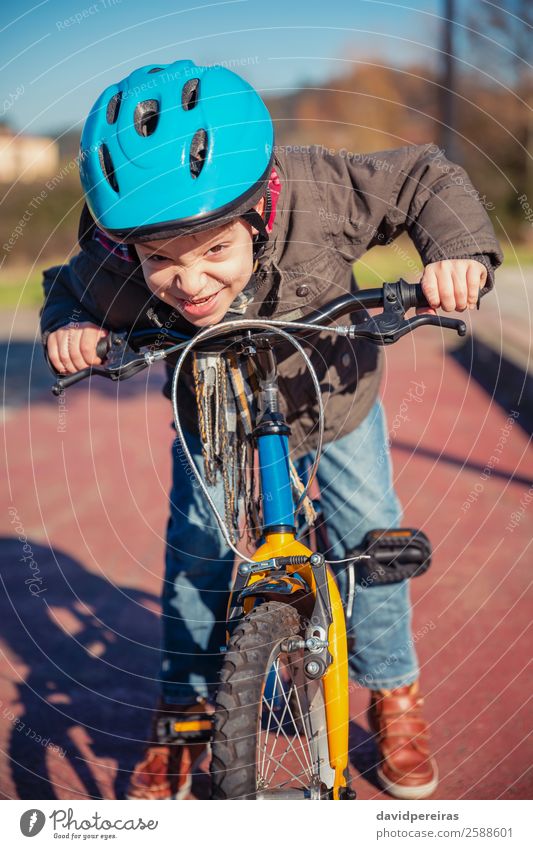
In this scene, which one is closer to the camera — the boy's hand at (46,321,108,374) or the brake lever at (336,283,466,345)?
the brake lever at (336,283,466,345)

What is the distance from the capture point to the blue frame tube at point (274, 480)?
6.79 feet

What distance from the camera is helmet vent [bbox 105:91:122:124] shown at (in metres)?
2.08

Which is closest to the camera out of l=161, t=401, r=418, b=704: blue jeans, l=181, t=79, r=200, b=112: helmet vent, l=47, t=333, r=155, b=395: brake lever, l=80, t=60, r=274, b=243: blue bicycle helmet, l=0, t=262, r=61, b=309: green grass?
l=80, t=60, r=274, b=243: blue bicycle helmet

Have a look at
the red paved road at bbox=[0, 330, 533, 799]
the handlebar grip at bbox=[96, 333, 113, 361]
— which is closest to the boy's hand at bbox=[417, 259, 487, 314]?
the handlebar grip at bbox=[96, 333, 113, 361]

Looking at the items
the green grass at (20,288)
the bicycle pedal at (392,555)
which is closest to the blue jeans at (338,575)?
the bicycle pedal at (392,555)

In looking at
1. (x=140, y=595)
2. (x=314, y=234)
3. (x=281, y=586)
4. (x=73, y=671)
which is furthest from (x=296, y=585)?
(x=140, y=595)

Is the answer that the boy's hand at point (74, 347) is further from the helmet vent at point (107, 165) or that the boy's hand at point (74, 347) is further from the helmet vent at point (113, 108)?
the helmet vent at point (113, 108)

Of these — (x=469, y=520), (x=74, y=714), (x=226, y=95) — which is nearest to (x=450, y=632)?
(x=469, y=520)

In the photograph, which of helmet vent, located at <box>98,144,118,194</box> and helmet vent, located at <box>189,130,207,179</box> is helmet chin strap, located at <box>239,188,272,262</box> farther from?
helmet vent, located at <box>98,144,118,194</box>

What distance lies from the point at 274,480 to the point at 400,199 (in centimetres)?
84

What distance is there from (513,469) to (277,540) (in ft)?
11.8

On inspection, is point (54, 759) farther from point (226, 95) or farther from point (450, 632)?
point (226, 95)

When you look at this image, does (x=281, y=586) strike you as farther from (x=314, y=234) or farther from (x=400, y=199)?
(x=400, y=199)

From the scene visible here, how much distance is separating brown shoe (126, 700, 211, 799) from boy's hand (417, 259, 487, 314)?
1.39 meters
